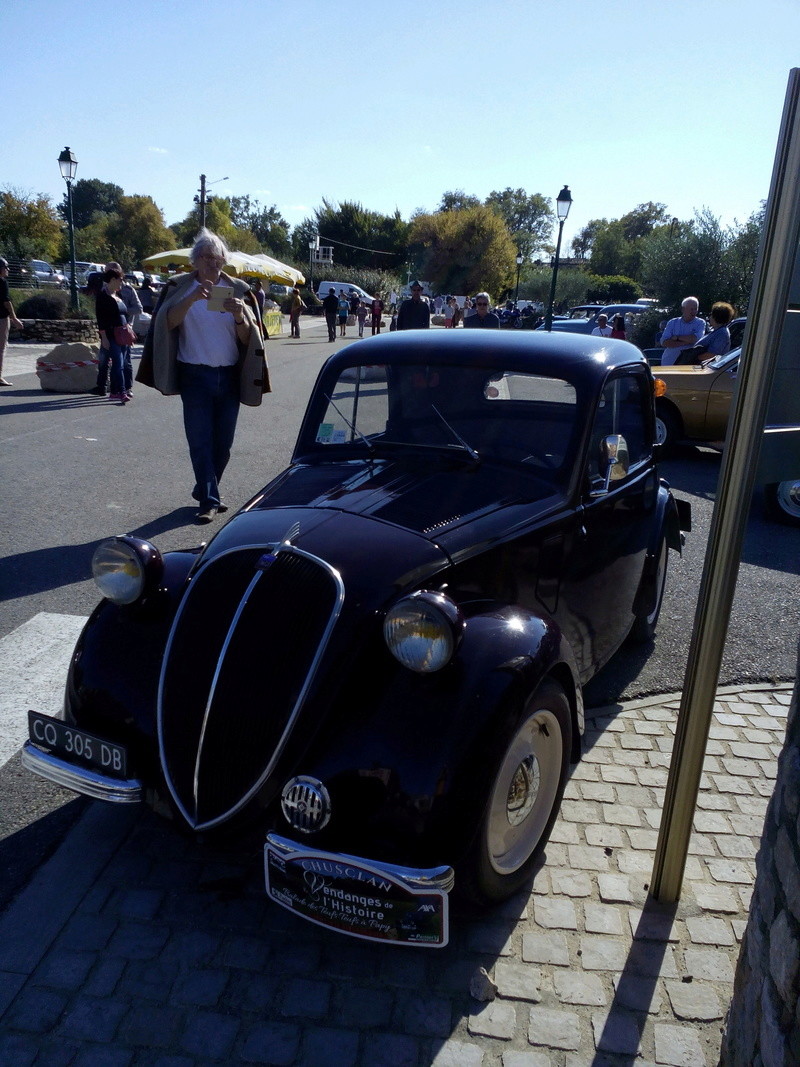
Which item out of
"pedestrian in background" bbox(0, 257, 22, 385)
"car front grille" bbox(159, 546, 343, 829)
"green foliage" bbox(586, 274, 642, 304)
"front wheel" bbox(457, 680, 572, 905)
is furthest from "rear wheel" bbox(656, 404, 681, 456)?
"green foliage" bbox(586, 274, 642, 304)

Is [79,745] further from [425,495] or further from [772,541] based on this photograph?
[772,541]

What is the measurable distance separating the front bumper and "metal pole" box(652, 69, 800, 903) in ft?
5.58

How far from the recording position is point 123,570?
2885 mm

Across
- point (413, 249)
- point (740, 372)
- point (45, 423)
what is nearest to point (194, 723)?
point (740, 372)

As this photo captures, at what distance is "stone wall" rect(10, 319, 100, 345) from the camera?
19.0 metres

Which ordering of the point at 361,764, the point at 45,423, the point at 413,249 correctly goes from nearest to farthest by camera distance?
the point at 361,764 < the point at 45,423 < the point at 413,249

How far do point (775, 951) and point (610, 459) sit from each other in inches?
85.2

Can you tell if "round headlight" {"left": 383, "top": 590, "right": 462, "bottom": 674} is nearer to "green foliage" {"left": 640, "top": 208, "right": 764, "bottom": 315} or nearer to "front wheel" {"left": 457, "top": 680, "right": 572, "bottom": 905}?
"front wheel" {"left": 457, "top": 680, "right": 572, "bottom": 905}

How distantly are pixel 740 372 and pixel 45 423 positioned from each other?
942 centimetres

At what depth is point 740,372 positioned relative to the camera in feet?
7.60

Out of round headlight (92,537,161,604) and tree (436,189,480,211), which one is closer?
round headlight (92,537,161,604)

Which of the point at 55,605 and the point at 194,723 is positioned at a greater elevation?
the point at 194,723

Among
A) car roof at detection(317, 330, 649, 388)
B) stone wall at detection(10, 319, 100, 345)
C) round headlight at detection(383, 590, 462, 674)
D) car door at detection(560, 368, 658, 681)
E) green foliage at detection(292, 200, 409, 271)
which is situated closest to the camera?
round headlight at detection(383, 590, 462, 674)

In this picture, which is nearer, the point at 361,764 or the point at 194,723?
the point at 361,764
